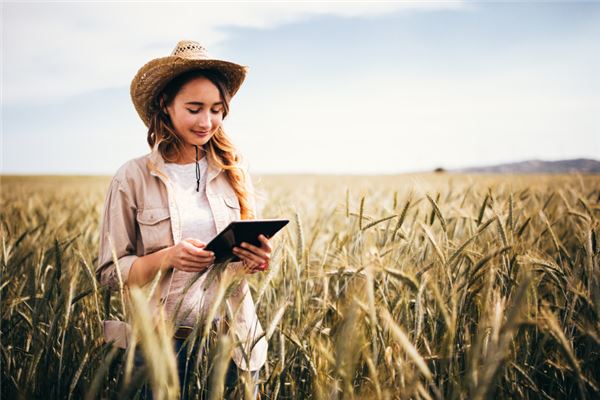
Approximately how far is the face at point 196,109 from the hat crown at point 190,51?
0.10 m

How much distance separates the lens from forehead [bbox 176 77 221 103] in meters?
1.50

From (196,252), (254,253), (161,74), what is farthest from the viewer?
(161,74)

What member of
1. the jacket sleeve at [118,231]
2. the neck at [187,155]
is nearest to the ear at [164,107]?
the neck at [187,155]

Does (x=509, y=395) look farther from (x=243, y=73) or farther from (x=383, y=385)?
(x=243, y=73)

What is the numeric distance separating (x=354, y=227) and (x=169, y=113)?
4.13 ft

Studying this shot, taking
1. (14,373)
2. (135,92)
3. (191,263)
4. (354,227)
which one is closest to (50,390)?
(14,373)

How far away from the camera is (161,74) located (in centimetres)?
154

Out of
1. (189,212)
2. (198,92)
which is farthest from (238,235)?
(198,92)

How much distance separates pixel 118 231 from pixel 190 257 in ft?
1.31

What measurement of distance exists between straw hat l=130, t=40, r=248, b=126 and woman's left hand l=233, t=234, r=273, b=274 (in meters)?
0.77

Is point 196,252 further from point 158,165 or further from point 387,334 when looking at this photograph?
point 387,334

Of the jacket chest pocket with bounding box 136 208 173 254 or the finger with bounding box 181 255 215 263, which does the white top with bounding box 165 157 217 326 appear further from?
the finger with bounding box 181 255 215 263

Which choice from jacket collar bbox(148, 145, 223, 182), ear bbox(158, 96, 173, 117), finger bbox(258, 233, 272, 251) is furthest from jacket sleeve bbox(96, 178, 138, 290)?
finger bbox(258, 233, 272, 251)

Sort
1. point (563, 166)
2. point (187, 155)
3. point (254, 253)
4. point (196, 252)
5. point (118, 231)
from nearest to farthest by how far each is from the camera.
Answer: point (196, 252) → point (254, 253) → point (118, 231) → point (187, 155) → point (563, 166)
